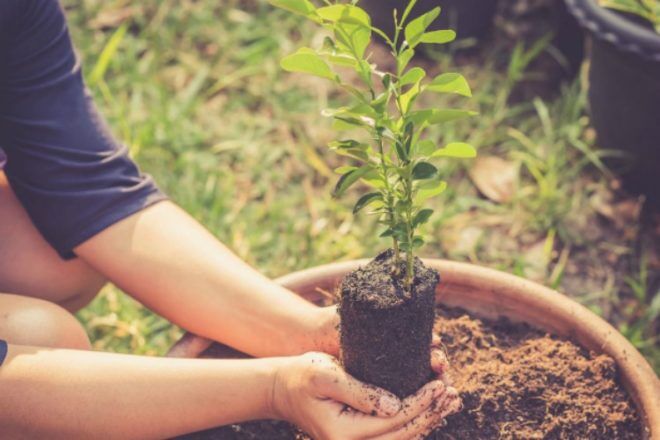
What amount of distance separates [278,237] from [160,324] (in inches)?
15.5

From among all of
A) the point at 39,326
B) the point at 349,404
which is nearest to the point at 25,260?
the point at 39,326

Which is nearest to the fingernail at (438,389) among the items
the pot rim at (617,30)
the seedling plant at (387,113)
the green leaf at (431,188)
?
the seedling plant at (387,113)

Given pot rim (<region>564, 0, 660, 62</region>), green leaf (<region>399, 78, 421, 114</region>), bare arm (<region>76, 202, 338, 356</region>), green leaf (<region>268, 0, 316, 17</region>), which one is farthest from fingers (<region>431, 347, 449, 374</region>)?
pot rim (<region>564, 0, 660, 62</region>)

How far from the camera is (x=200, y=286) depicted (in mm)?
1374

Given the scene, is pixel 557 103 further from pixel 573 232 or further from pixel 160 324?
pixel 160 324

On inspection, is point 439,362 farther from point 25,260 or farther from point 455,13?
point 455,13

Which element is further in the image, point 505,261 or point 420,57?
point 420,57

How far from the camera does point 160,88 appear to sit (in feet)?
8.23

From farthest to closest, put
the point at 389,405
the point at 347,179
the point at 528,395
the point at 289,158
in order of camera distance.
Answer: the point at 289,158 < the point at 528,395 < the point at 389,405 < the point at 347,179

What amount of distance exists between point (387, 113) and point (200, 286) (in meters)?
0.54

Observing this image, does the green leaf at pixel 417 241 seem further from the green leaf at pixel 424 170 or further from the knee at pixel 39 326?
the knee at pixel 39 326

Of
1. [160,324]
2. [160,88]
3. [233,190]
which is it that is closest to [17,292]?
[160,324]

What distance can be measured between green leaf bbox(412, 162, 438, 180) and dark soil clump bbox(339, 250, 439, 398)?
154 mm

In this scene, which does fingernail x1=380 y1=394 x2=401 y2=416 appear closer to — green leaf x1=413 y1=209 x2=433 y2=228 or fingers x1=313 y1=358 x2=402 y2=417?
fingers x1=313 y1=358 x2=402 y2=417
